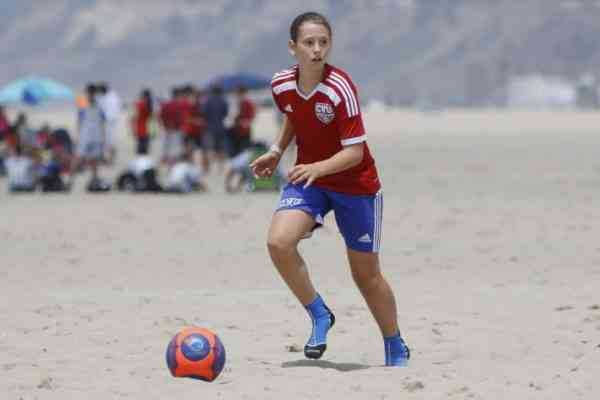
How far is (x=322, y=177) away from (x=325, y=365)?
939 mm

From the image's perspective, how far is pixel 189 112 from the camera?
2358cm

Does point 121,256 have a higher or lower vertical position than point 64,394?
higher

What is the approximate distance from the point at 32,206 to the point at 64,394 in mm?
11420

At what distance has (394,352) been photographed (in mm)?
7023

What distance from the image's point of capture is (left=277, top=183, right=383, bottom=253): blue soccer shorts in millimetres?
6730

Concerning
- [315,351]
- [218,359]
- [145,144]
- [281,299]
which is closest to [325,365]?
[315,351]

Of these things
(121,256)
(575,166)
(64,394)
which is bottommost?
(64,394)

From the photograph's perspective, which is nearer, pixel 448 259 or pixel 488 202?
pixel 448 259

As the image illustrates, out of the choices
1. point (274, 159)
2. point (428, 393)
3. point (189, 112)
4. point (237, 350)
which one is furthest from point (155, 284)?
point (189, 112)

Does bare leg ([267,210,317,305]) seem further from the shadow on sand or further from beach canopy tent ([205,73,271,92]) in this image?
beach canopy tent ([205,73,271,92])

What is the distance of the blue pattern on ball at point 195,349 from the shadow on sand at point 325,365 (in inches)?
21.8

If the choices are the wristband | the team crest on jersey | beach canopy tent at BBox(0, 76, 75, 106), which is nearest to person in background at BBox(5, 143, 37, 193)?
the wristband

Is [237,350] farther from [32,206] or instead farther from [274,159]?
[32,206]

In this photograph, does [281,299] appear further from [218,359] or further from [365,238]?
[218,359]
